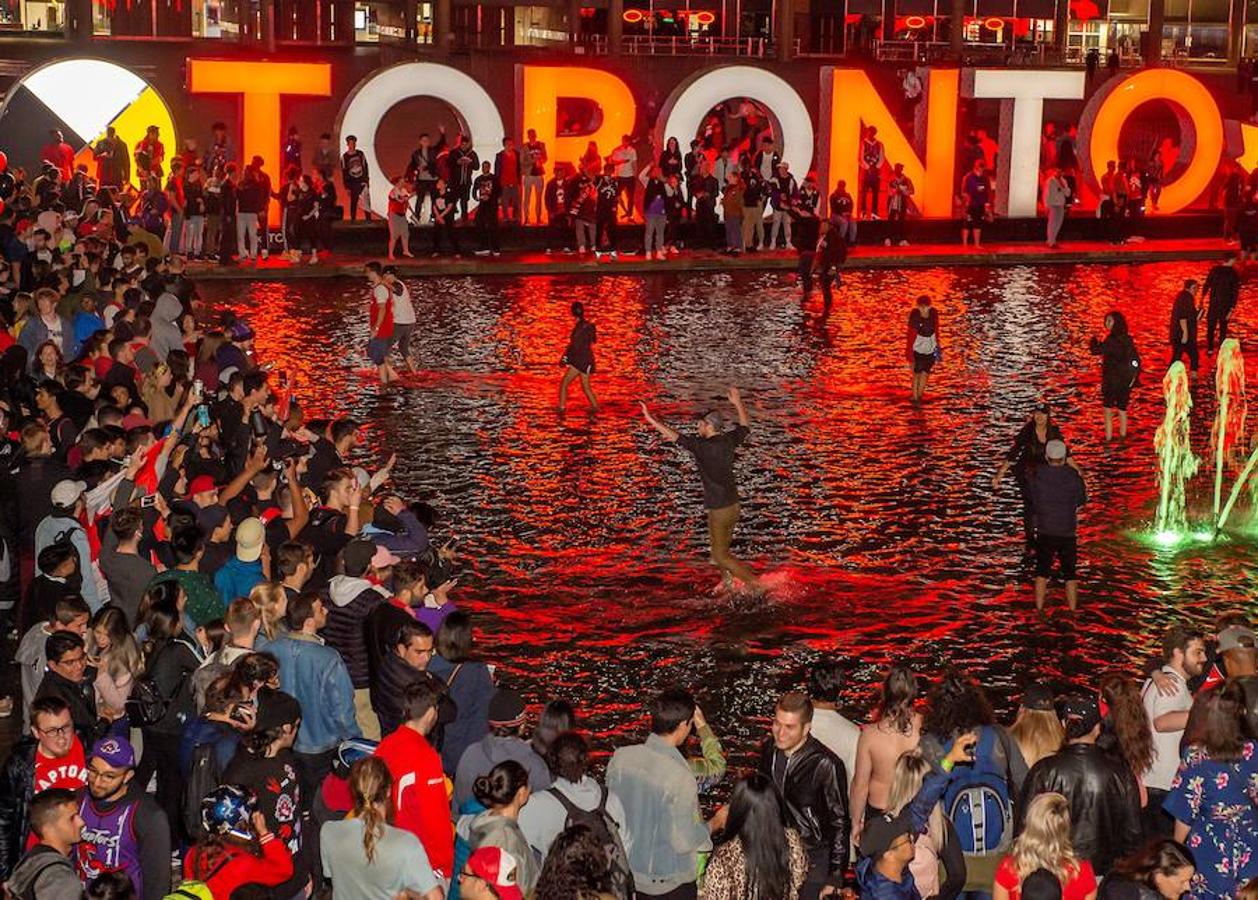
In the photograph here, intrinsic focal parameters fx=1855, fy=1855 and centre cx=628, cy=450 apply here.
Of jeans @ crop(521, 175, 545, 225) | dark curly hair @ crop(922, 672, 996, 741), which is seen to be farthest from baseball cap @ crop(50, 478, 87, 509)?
jeans @ crop(521, 175, 545, 225)

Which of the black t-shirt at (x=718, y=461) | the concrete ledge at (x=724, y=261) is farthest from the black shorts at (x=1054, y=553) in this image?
the concrete ledge at (x=724, y=261)

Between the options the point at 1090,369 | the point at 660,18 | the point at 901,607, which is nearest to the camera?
the point at 901,607

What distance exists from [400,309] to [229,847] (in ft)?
50.4

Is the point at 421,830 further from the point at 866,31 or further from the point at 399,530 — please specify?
the point at 866,31

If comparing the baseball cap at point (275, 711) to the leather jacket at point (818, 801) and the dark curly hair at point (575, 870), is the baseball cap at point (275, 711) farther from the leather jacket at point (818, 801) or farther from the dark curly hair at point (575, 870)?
the leather jacket at point (818, 801)

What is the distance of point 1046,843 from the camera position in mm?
7047

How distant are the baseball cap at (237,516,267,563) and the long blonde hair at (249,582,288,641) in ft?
3.86

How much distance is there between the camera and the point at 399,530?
1149cm

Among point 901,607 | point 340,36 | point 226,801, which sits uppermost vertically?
point 340,36

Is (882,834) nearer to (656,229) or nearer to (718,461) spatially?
(718,461)

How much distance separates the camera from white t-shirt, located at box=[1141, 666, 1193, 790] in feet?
29.9

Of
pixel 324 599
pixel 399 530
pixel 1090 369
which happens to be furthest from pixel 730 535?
pixel 1090 369

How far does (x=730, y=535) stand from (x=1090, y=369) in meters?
10.6

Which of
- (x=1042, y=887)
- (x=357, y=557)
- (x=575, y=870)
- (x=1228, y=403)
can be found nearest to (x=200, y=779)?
(x=575, y=870)
